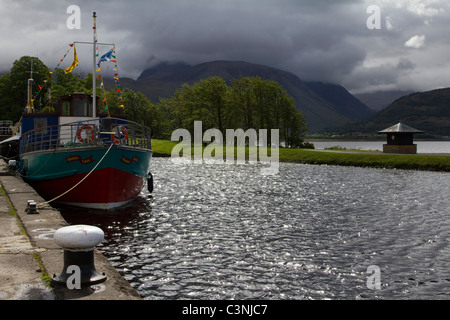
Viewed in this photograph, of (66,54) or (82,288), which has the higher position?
(66,54)

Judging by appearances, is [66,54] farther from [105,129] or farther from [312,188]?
[312,188]

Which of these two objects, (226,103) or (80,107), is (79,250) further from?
(226,103)

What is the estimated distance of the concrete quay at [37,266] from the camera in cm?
773

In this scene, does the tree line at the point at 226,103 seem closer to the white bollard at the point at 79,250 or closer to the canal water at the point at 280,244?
the canal water at the point at 280,244

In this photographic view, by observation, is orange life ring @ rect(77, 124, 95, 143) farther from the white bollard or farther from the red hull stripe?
the white bollard

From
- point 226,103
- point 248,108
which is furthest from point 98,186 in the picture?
point 248,108

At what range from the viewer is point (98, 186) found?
21.7 metres

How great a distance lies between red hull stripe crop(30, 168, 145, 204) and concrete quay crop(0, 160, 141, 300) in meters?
6.63

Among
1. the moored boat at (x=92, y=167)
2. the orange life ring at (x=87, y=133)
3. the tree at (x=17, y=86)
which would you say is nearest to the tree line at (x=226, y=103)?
the tree at (x=17, y=86)

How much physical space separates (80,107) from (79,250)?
2147 cm

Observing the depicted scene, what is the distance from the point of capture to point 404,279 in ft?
38.6

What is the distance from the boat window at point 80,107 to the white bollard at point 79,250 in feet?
69.3

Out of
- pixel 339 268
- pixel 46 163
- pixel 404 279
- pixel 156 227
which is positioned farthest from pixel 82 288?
pixel 46 163
